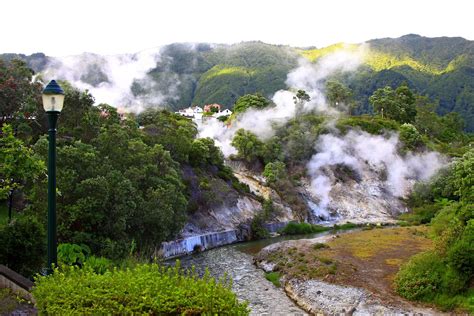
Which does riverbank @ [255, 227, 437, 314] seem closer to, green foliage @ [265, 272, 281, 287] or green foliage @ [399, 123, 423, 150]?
green foliage @ [265, 272, 281, 287]

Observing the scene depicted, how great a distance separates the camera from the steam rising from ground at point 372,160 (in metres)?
75.9

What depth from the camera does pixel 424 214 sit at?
64062 millimetres

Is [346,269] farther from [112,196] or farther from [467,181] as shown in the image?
[112,196]

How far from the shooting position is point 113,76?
165 metres

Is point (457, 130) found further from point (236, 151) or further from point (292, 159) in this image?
point (236, 151)

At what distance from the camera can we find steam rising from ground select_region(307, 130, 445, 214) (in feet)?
249

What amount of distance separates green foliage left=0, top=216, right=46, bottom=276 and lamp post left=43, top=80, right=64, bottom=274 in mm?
7015

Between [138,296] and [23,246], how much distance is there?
413 inches

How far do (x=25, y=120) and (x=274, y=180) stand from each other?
1511 inches

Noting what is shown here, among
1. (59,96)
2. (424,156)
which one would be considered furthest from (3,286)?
(424,156)

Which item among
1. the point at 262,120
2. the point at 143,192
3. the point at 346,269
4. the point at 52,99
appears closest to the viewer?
the point at 52,99

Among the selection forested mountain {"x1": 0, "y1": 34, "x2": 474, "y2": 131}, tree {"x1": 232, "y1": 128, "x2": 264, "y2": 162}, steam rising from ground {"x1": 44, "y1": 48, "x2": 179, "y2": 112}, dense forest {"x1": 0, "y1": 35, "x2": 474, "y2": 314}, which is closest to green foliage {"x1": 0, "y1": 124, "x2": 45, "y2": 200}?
dense forest {"x1": 0, "y1": 35, "x2": 474, "y2": 314}

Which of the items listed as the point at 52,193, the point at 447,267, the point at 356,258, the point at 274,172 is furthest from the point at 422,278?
the point at 274,172

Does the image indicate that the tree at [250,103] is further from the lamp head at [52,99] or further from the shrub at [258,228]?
the lamp head at [52,99]
